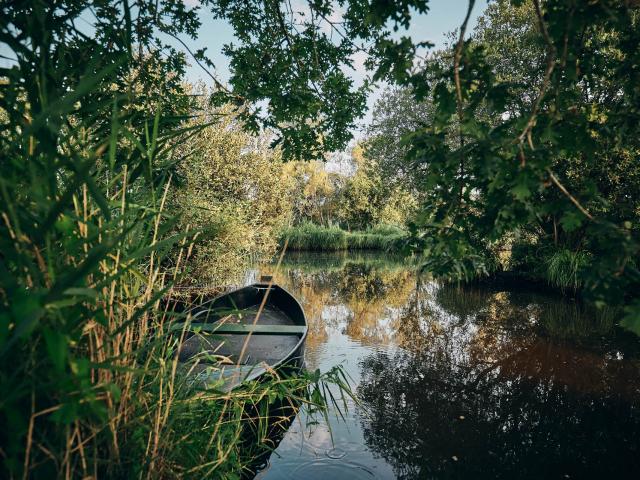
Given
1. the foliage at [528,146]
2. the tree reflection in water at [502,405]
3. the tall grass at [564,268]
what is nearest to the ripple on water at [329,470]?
the tree reflection in water at [502,405]

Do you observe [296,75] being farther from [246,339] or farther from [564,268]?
[564,268]

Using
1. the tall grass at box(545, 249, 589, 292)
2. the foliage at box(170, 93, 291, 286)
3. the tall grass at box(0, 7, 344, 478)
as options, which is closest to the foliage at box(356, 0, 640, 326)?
the tall grass at box(0, 7, 344, 478)

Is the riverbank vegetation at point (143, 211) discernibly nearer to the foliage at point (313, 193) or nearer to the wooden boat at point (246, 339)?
the wooden boat at point (246, 339)

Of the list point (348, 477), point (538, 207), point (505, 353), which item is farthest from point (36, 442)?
point (505, 353)

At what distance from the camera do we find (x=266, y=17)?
3920 mm

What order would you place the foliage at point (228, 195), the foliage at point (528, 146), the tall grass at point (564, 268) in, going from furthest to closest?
the tall grass at point (564, 268)
the foliage at point (228, 195)
the foliage at point (528, 146)

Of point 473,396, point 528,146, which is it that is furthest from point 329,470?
point 528,146

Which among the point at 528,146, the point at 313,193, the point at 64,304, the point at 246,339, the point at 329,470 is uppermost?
the point at 313,193

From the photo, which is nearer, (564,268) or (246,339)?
(246,339)

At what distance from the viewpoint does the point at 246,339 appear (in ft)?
7.02

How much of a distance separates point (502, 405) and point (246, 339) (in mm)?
3263

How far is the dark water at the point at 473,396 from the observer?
122 inches

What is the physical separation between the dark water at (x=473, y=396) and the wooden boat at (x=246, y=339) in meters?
0.68

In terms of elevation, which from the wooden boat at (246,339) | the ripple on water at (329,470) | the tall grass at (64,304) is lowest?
the ripple on water at (329,470)
